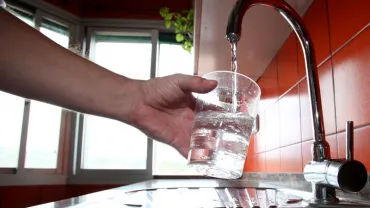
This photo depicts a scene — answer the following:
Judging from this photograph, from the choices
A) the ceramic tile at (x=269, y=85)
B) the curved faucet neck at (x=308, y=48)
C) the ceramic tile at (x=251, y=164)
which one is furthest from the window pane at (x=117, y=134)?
the curved faucet neck at (x=308, y=48)

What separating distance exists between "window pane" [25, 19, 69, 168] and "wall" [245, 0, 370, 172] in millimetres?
1827

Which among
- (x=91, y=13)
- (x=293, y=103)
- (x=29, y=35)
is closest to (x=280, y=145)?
(x=293, y=103)

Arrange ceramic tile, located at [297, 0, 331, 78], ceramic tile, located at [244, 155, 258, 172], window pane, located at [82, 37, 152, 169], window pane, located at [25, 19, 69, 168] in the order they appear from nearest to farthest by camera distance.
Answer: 1. ceramic tile, located at [297, 0, 331, 78]
2. ceramic tile, located at [244, 155, 258, 172]
3. window pane, located at [25, 19, 69, 168]
4. window pane, located at [82, 37, 152, 169]

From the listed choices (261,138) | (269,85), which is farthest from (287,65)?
(261,138)

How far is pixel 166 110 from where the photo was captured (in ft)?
2.83

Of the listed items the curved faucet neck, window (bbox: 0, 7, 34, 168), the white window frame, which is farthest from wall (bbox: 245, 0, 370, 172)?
window (bbox: 0, 7, 34, 168)

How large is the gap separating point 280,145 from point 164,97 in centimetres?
73

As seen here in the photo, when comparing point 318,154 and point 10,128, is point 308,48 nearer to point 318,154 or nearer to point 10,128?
point 318,154

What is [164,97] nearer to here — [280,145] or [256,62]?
[280,145]

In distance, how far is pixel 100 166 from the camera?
111 inches

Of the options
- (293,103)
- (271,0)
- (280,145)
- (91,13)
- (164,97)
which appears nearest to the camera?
(271,0)

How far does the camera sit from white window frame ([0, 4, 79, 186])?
93.8 inches

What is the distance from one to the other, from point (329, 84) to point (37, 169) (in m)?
2.28

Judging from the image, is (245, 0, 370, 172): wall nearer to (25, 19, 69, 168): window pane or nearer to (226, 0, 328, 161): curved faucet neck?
(226, 0, 328, 161): curved faucet neck
